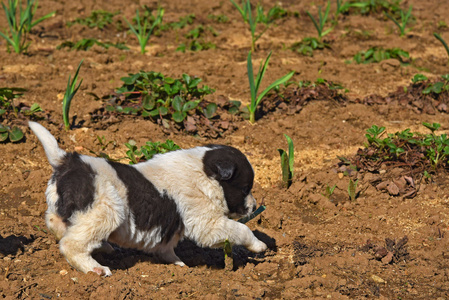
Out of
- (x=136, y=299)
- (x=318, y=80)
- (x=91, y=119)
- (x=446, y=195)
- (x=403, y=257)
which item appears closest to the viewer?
(x=136, y=299)

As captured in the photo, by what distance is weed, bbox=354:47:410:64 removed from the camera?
9492mm

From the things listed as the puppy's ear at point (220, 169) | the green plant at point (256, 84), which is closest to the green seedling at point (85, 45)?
the green plant at point (256, 84)

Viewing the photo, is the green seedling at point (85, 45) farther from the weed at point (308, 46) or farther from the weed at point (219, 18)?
the weed at point (308, 46)

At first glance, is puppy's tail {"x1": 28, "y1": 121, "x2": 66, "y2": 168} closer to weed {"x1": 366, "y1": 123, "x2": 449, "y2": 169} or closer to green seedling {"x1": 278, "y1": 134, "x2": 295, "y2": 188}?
green seedling {"x1": 278, "y1": 134, "x2": 295, "y2": 188}

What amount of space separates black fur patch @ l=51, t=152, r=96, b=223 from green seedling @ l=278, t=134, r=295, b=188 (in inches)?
95.4

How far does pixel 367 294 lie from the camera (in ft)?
14.5

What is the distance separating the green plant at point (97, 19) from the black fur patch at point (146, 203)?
7.06m

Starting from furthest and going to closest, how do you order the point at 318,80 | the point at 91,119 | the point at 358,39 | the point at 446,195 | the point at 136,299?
the point at 358,39, the point at 318,80, the point at 91,119, the point at 446,195, the point at 136,299

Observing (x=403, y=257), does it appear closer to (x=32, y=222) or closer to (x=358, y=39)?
(x=32, y=222)

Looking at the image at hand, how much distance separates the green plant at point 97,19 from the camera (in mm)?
10875

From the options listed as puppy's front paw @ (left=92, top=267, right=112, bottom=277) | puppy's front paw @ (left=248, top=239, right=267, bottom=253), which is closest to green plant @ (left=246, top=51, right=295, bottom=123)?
puppy's front paw @ (left=248, top=239, right=267, bottom=253)

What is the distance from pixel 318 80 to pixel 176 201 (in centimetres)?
432

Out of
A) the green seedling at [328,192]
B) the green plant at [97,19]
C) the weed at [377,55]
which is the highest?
the green plant at [97,19]

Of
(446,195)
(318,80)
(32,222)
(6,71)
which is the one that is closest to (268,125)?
(318,80)
